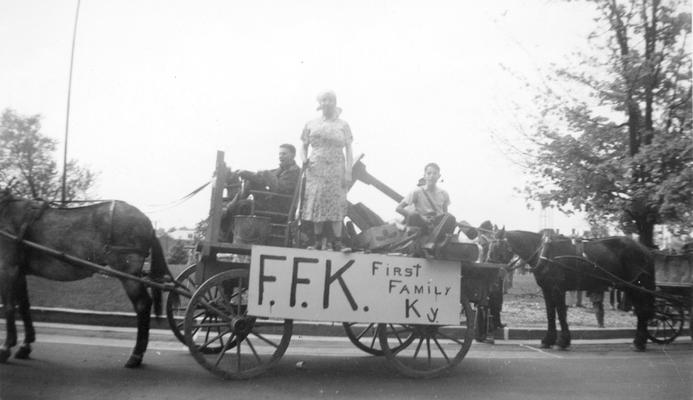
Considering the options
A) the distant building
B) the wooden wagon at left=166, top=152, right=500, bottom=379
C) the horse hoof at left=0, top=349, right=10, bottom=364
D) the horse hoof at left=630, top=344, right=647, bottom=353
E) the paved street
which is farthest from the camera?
the distant building

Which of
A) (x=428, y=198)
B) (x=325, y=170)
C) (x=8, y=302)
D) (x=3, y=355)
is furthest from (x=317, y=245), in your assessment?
(x=3, y=355)

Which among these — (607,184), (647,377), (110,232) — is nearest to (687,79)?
(607,184)

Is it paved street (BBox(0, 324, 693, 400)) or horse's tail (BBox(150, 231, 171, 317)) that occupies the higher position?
horse's tail (BBox(150, 231, 171, 317))

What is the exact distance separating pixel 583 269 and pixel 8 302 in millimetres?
7909

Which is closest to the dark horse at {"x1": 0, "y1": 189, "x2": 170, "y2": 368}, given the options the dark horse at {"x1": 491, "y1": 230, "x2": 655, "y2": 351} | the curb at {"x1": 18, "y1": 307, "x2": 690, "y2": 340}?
the curb at {"x1": 18, "y1": 307, "x2": 690, "y2": 340}

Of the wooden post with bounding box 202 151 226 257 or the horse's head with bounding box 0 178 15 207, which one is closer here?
the wooden post with bounding box 202 151 226 257

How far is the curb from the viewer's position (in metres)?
7.98

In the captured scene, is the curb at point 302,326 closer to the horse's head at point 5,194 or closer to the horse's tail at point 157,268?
the horse's tail at point 157,268

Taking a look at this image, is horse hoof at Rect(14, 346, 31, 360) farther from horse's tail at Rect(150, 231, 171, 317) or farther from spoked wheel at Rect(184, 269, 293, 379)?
spoked wheel at Rect(184, 269, 293, 379)

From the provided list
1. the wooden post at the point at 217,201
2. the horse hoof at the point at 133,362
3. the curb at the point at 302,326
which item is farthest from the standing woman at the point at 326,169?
the curb at the point at 302,326

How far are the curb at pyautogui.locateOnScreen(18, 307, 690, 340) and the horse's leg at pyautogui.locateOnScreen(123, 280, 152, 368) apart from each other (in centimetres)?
132

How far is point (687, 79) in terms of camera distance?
10383mm

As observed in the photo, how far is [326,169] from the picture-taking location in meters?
5.93

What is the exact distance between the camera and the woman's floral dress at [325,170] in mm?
5816
